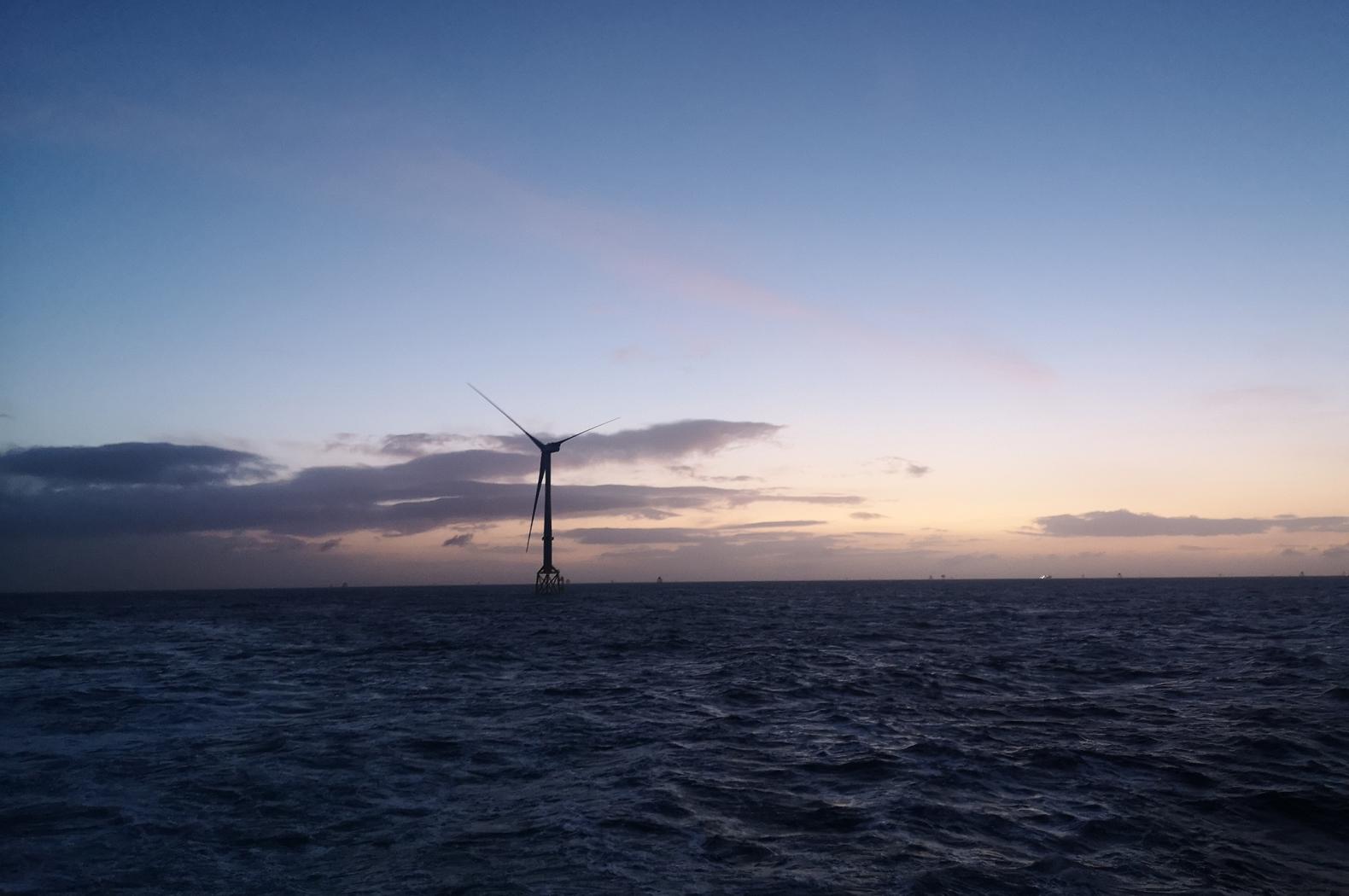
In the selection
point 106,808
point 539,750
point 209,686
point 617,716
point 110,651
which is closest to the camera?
point 106,808

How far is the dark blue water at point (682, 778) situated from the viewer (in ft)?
46.0

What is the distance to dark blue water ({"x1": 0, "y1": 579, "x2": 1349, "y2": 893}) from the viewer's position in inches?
552

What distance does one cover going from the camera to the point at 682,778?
19797 mm

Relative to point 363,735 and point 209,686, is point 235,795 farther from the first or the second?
point 209,686

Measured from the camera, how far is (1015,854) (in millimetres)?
14562

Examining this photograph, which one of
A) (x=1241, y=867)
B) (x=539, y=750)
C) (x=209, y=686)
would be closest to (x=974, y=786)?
(x=1241, y=867)

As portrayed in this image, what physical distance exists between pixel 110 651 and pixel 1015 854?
194ft

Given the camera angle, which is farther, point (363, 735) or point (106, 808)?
point (363, 735)

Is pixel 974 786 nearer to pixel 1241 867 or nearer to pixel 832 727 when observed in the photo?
pixel 1241 867

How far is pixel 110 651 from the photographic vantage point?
54438 mm

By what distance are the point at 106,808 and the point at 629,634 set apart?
177 feet

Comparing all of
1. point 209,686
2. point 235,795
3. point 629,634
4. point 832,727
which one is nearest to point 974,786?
point 832,727

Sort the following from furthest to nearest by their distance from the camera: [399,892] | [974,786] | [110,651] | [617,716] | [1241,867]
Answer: [110,651] < [617,716] < [974,786] < [1241,867] < [399,892]

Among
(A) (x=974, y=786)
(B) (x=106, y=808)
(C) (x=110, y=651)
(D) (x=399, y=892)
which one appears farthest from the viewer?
(C) (x=110, y=651)
